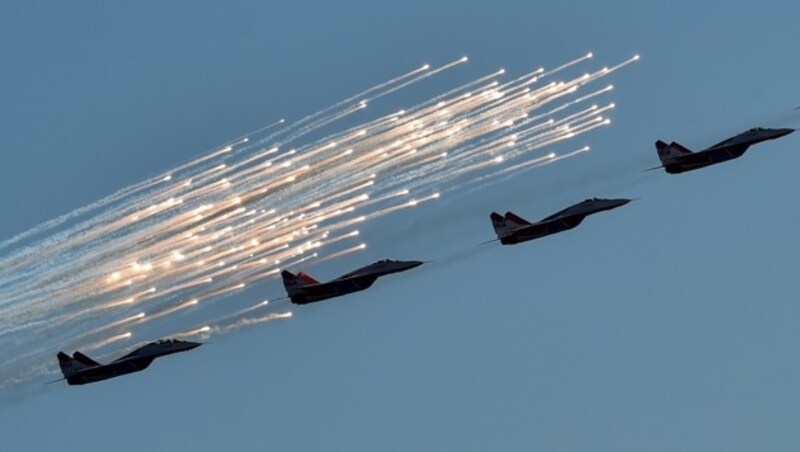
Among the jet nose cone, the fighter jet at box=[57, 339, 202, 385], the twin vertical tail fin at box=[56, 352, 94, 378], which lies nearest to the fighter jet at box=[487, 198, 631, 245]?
the jet nose cone

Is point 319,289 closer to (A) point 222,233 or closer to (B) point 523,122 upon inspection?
(A) point 222,233

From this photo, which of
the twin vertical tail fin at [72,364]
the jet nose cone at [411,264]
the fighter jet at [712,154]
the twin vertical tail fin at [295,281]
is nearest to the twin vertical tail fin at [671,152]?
the fighter jet at [712,154]

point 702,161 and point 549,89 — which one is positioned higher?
point 549,89

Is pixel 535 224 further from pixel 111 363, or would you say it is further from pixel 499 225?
pixel 111 363

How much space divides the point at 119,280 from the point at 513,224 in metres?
25.3

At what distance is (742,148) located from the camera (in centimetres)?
7575

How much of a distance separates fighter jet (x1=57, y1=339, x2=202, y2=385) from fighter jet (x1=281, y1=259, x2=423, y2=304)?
25.4 ft

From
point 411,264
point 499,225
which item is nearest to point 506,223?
point 499,225

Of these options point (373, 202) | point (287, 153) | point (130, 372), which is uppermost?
point (287, 153)

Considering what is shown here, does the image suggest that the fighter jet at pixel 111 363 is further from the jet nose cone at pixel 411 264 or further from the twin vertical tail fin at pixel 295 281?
the jet nose cone at pixel 411 264

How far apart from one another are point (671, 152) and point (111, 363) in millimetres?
39570

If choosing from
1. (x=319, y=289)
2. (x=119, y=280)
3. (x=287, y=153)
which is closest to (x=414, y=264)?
(x=319, y=289)

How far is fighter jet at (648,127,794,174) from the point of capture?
7575 cm

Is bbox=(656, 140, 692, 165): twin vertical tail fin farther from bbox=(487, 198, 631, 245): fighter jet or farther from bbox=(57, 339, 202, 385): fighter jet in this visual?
bbox=(57, 339, 202, 385): fighter jet
